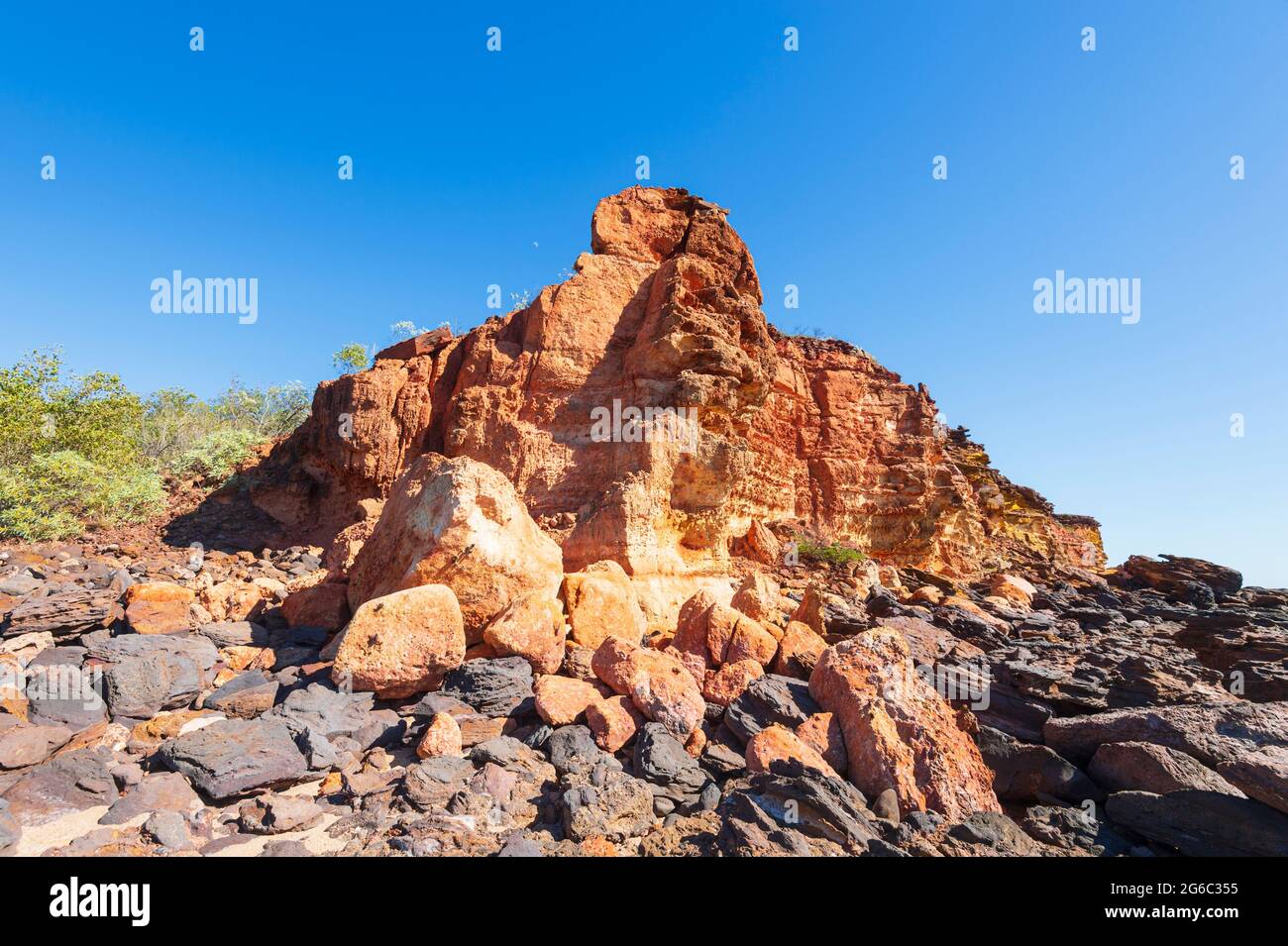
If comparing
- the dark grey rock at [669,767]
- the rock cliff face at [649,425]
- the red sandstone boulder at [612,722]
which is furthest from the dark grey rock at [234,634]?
the dark grey rock at [669,767]

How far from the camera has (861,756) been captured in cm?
416

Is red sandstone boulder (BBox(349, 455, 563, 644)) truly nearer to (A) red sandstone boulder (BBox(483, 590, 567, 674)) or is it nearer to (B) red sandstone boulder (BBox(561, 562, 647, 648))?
(B) red sandstone boulder (BBox(561, 562, 647, 648))

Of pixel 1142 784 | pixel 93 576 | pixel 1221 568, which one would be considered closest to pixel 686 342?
pixel 1142 784

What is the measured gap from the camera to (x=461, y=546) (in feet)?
21.2

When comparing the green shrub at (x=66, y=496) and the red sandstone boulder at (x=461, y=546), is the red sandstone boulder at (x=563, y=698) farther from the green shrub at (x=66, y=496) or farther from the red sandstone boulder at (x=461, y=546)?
the green shrub at (x=66, y=496)

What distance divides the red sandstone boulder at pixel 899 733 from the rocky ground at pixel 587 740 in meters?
0.02

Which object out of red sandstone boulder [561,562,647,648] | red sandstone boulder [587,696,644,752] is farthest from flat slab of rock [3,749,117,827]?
red sandstone boulder [561,562,647,648]

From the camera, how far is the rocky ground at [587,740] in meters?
3.42

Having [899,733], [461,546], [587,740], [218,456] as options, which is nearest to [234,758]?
[587,740]

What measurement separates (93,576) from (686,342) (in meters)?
11.7

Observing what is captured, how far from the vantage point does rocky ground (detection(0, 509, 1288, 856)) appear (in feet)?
11.2

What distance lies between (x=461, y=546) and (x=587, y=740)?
2.91 metres

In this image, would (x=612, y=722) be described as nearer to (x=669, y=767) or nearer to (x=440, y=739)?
(x=669, y=767)

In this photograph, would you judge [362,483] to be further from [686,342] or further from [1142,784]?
[1142,784]
